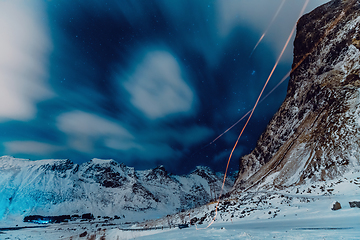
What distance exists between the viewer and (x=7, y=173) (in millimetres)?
192750

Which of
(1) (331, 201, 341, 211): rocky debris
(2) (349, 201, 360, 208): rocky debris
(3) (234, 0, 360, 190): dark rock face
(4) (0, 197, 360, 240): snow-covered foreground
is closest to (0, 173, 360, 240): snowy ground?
(4) (0, 197, 360, 240): snow-covered foreground

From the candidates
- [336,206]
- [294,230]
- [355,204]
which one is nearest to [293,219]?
[336,206]

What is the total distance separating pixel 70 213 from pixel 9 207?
48.1m

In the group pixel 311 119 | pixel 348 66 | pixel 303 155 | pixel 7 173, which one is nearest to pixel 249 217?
pixel 303 155

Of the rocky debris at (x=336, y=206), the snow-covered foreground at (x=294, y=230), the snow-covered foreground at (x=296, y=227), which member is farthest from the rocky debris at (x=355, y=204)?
the rocky debris at (x=336, y=206)

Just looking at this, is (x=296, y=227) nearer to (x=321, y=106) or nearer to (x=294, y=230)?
(x=294, y=230)

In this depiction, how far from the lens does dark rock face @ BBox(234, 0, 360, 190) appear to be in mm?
37344

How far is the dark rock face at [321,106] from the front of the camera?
37.3 m

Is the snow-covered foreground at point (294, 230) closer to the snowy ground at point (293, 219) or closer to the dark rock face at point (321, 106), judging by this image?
the snowy ground at point (293, 219)

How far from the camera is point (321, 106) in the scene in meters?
49.2

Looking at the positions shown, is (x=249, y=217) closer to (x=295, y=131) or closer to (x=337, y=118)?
(x=337, y=118)

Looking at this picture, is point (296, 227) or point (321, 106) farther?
point (321, 106)

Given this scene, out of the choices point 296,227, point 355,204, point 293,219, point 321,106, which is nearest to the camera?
point 296,227

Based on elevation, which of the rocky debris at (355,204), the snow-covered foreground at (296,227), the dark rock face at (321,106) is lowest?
the snow-covered foreground at (296,227)
